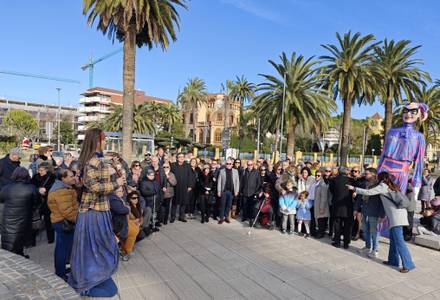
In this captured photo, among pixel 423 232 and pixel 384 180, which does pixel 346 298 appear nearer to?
pixel 384 180

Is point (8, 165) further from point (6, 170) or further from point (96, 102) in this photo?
point (96, 102)

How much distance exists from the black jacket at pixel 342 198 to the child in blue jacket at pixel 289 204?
107cm

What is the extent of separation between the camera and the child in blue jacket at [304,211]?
765 cm

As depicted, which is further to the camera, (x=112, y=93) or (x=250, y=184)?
(x=112, y=93)

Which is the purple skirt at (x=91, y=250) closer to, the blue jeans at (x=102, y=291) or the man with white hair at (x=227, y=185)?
the blue jeans at (x=102, y=291)

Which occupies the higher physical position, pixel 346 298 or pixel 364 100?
pixel 364 100

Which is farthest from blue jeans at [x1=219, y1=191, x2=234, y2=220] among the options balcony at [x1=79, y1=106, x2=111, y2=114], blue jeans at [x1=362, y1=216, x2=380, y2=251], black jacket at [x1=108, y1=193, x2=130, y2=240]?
balcony at [x1=79, y1=106, x2=111, y2=114]

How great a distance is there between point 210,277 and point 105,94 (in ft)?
324

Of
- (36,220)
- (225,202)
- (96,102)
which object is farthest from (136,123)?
(96,102)

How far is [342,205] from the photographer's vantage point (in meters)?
6.74

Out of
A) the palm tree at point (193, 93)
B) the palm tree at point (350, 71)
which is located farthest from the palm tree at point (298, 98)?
the palm tree at point (193, 93)

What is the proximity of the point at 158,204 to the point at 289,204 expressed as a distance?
316 centimetres

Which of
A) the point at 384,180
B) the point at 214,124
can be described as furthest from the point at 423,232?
the point at 214,124

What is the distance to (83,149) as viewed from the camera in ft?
12.8
